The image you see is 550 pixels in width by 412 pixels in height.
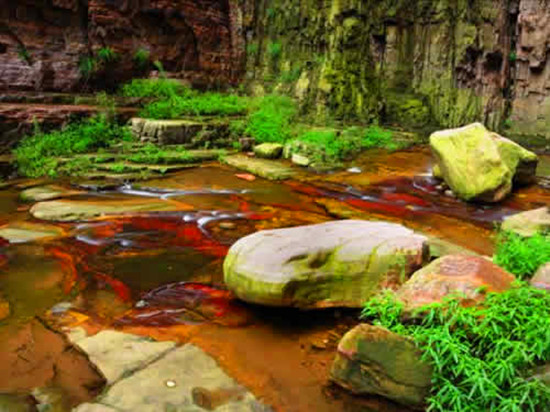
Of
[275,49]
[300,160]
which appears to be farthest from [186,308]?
[275,49]

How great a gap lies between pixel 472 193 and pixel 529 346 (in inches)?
204

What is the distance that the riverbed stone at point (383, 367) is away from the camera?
7.77 feet

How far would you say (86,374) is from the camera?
2.59 meters

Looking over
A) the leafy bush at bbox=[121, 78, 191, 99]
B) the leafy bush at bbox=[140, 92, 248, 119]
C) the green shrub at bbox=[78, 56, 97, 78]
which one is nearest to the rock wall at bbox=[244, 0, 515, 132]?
the leafy bush at bbox=[140, 92, 248, 119]

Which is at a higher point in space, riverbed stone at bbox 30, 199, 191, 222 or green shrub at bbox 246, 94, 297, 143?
green shrub at bbox 246, 94, 297, 143

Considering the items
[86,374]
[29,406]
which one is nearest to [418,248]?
[86,374]

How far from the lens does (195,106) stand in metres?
12.2

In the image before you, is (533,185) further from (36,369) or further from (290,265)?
(36,369)

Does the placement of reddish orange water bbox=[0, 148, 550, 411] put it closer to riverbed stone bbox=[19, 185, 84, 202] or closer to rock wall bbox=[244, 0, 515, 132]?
riverbed stone bbox=[19, 185, 84, 202]

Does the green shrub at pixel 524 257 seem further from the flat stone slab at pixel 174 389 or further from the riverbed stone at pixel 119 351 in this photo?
the riverbed stone at pixel 119 351

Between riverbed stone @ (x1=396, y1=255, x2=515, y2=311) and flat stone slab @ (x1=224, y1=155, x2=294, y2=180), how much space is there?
5771 millimetres

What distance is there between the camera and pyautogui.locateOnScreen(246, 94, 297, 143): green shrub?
1166 centimetres

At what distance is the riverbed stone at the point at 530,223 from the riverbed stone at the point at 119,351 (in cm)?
424

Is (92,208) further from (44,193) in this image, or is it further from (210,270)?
(210,270)
